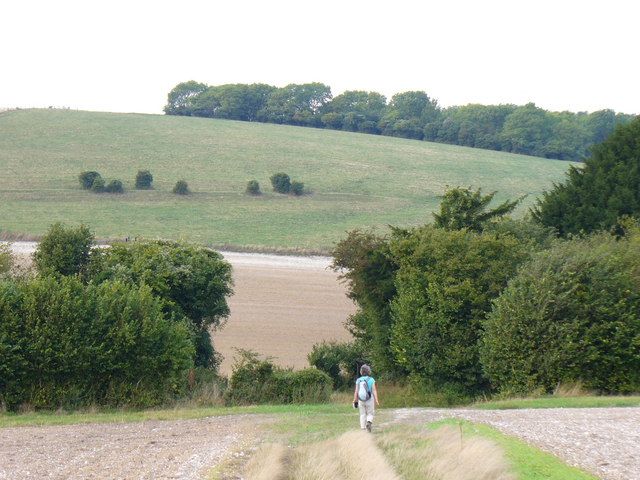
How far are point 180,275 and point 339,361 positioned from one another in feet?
26.0

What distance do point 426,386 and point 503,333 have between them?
19.2 ft

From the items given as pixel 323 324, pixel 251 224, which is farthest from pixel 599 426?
pixel 251 224

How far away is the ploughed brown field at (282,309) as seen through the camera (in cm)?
4797

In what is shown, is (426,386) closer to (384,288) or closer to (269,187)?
(384,288)

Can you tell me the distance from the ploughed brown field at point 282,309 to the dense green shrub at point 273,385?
881cm

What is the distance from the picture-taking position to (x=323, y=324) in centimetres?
5409

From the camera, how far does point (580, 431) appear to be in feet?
66.8

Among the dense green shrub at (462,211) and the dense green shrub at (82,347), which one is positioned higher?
the dense green shrub at (462,211)

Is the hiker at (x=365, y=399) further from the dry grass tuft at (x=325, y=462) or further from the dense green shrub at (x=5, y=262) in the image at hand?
the dense green shrub at (x=5, y=262)

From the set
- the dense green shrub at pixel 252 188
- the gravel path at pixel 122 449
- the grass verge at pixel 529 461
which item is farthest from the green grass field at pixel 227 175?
the grass verge at pixel 529 461

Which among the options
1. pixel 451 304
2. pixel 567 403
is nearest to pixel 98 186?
pixel 451 304

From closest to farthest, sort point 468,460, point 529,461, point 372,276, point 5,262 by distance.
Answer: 1. point 468,460
2. point 529,461
3. point 5,262
4. point 372,276

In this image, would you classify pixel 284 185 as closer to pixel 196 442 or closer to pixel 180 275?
pixel 180 275

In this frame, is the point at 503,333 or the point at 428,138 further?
the point at 428,138
